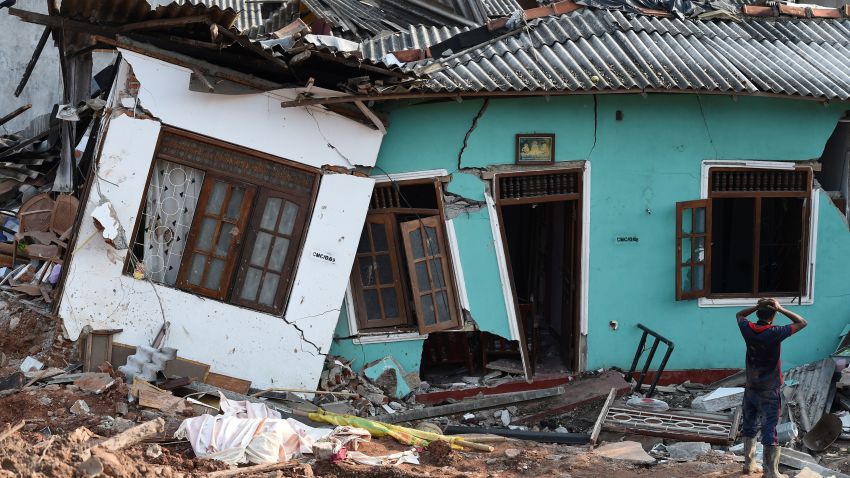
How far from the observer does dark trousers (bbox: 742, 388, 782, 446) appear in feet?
27.3

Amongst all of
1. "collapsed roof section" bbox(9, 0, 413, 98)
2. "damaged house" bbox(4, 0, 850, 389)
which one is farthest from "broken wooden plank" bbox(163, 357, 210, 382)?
"collapsed roof section" bbox(9, 0, 413, 98)

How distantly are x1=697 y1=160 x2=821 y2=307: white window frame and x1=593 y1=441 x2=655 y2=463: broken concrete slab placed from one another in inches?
120

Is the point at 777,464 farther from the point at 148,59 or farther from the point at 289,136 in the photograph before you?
the point at 148,59

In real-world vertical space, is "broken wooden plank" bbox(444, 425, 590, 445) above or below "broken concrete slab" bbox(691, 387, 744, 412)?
below

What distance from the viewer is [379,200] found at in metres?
11.4

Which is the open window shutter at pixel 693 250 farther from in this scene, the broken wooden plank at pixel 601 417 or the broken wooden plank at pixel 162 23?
the broken wooden plank at pixel 162 23

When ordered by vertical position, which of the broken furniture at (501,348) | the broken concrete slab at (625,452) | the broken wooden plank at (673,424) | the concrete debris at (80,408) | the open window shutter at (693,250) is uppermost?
the open window shutter at (693,250)

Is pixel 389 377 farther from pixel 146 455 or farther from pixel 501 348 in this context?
pixel 146 455

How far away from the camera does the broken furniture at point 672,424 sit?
10016 millimetres

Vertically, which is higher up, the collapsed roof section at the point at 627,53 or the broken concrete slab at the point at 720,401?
the collapsed roof section at the point at 627,53

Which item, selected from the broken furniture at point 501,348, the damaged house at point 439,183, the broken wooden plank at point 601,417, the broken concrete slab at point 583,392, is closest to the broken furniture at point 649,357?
the broken concrete slab at point 583,392

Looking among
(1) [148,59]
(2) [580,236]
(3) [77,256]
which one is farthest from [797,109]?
(3) [77,256]

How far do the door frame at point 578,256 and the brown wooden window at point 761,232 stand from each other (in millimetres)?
1076

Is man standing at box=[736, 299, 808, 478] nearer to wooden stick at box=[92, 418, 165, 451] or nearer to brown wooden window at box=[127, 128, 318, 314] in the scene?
brown wooden window at box=[127, 128, 318, 314]
